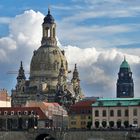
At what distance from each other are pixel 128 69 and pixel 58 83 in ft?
77.8

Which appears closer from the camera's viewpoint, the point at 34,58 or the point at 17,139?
the point at 17,139

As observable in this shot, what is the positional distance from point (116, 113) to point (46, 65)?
204ft

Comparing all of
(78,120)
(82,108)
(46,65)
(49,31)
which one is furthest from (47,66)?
(78,120)

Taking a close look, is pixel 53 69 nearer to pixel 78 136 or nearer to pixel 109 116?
pixel 109 116

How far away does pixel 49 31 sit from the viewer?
600ft

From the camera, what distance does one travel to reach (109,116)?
380 feet

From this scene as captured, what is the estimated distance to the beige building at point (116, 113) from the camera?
4471 inches

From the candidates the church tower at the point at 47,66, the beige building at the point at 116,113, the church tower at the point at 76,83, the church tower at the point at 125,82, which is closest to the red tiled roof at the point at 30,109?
the beige building at the point at 116,113

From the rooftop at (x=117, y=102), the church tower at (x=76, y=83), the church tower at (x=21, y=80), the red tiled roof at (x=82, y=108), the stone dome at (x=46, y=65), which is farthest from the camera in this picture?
the church tower at (x=76, y=83)

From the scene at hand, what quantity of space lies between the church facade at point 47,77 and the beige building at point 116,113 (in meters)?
49.0

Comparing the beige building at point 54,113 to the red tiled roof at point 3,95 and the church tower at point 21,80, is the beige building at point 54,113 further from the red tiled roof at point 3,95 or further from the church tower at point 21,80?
the church tower at point 21,80

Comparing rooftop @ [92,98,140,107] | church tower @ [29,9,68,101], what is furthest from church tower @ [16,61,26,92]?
rooftop @ [92,98,140,107]

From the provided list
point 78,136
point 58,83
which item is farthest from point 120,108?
point 58,83

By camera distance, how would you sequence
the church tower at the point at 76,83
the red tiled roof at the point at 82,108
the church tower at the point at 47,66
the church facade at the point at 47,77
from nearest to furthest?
the red tiled roof at the point at 82,108 → the church facade at the point at 47,77 → the church tower at the point at 47,66 → the church tower at the point at 76,83
